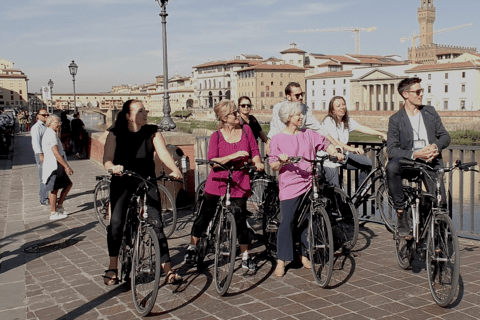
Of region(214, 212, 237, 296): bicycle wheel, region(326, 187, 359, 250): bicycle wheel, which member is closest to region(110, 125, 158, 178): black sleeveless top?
region(214, 212, 237, 296): bicycle wheel

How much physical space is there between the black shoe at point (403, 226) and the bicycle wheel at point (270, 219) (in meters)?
1.20

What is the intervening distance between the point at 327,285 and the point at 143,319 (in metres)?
1.59

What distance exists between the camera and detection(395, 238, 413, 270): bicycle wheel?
16.5ft

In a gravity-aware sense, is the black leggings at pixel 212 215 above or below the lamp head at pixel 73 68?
below

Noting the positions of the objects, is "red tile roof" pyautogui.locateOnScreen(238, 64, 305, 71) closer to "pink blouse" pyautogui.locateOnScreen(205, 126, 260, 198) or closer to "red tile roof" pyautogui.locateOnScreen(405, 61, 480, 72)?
"red tile roof" pyautogui.locateOnScreen(405, 61, 480, 72)

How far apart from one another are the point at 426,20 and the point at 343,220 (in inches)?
6420

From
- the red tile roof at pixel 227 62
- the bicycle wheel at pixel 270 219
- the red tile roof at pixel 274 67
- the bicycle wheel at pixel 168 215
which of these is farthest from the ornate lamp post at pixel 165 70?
the red tile roof at pixel 227 62

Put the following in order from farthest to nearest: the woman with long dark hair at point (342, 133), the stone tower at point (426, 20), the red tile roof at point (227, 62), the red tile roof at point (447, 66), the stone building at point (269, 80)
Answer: the stone tower at point (426, 20)
the red tile roof at point (227, 62)
the stone building at point (269, 80)
the red tile roof at point (447, 66)
the woman with long dark hair at point (342, 133)

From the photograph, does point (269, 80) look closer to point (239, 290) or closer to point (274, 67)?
point (274, 67)

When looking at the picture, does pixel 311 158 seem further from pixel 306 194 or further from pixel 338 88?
pixel 338 88

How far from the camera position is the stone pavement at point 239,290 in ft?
13.8

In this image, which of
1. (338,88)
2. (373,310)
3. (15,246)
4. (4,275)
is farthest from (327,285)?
(338,88)

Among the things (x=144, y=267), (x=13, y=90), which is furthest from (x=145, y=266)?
(x=13, y=90)

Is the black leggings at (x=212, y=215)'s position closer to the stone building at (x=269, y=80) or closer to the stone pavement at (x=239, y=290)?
the stone pavement at (x=239, y=290)
